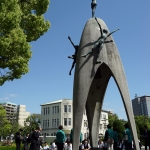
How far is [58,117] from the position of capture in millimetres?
63438

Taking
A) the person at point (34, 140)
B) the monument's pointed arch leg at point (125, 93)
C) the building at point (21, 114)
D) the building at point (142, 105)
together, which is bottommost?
the person at point (34, 140)

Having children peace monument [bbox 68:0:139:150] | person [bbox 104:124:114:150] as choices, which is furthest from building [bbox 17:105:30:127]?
children peace monument [bbox 68:0:139:150]

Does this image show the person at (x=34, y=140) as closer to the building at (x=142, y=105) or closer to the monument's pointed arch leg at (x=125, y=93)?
the monument's pointed arch leg at (x=125, y=93)

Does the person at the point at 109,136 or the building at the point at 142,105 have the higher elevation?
the building at the point at 142,105

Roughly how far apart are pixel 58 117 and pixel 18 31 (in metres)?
54.8

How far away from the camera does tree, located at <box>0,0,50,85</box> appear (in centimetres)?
950

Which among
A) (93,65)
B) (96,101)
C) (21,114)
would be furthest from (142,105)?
(93,65)

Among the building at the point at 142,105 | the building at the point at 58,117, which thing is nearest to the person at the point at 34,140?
the building at the point at 58,117

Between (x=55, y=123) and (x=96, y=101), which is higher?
(x=55, y=123)

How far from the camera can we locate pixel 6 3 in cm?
943

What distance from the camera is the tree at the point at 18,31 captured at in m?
9.50

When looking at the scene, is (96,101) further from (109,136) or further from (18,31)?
(18,31)

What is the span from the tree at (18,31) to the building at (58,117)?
48846 mm

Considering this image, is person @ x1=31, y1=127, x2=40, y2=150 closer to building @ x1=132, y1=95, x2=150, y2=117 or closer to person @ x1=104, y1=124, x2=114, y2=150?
person @ x1=104, y1=124, x2=114, y2=150
